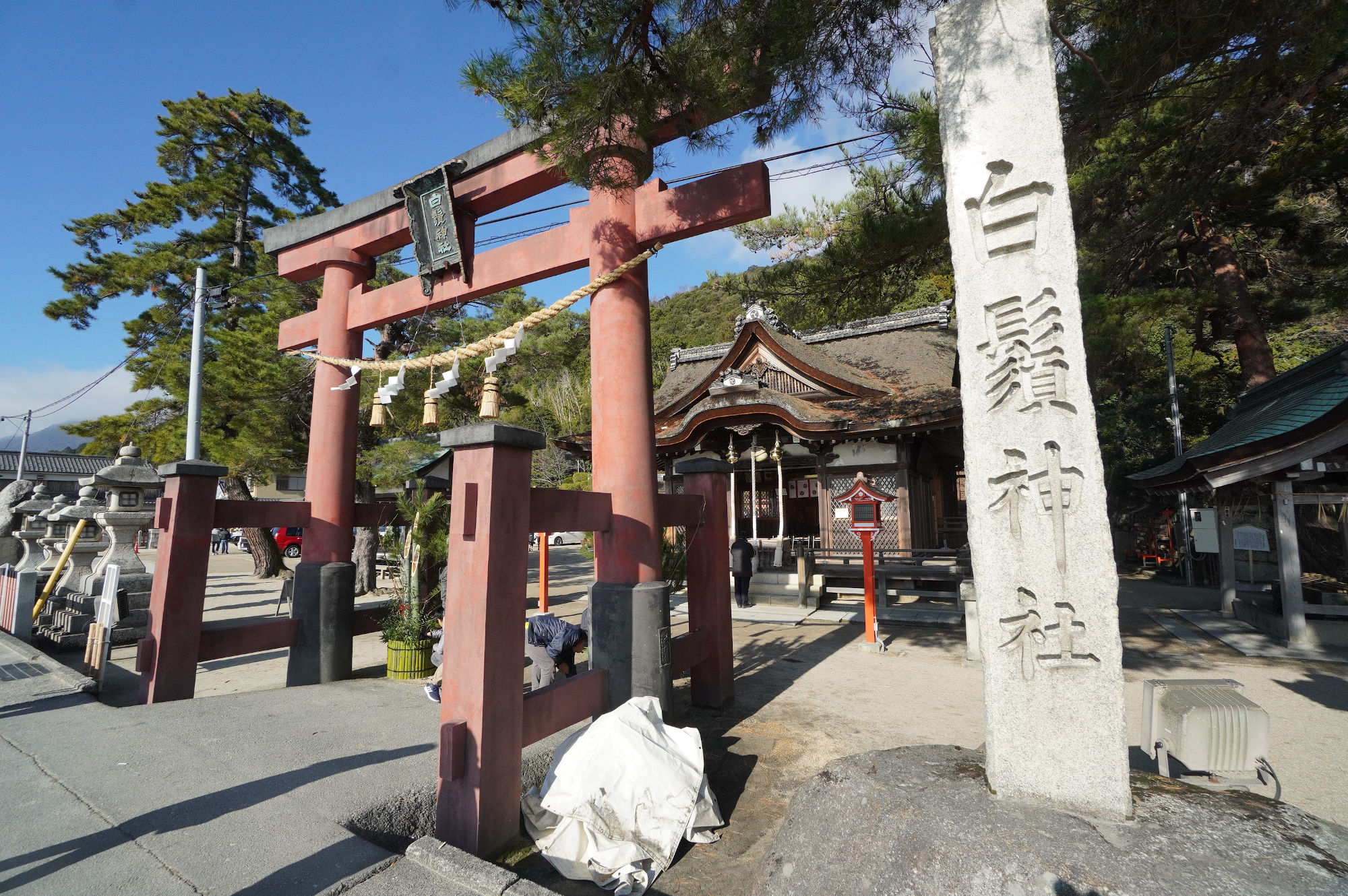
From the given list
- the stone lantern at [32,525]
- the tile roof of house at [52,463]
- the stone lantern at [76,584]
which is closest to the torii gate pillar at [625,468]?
the stone lantern at [76,584]

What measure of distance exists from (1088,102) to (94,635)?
33.4 ft

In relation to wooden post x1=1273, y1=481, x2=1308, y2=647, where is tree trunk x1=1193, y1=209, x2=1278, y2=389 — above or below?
above

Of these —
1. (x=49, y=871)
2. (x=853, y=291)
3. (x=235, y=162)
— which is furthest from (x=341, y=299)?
(x=235, y=162)

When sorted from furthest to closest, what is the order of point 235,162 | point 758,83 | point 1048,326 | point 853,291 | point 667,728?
point 235,162, point 853,291, point 758,83, point 667,728, point 1048,326

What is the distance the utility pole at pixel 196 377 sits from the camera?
10.5 metres

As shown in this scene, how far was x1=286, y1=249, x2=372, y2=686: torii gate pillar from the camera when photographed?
6.10 meters

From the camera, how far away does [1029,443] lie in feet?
9.73

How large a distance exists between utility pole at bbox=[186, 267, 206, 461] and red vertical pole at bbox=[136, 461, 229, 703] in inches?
265

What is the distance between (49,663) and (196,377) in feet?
21.5

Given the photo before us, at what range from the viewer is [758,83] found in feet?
15.0

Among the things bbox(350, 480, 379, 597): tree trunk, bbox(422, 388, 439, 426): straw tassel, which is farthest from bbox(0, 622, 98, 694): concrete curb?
bbox(350, 480, 379, 597): tree trunk

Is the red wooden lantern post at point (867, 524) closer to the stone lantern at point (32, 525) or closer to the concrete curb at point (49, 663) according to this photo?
the concrete curb at point (49, 663)

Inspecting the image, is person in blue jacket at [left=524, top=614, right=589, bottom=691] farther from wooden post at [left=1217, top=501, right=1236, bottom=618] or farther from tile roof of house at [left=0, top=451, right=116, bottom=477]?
tile roof of house at [left=0, top=451, right=116, bottom=477]

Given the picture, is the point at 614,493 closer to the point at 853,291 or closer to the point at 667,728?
the point at 667,728
